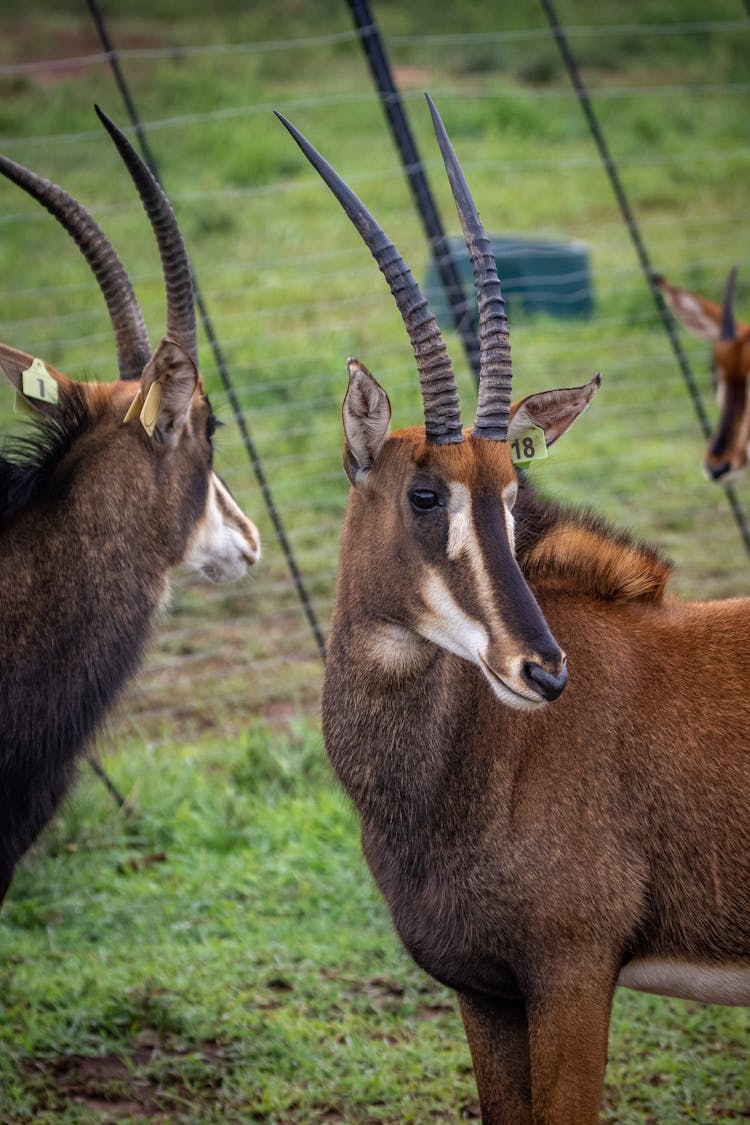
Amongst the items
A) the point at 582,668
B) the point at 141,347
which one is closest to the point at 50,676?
the point at 141,347

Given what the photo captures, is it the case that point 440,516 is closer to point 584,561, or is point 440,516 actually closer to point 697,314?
point 584,561

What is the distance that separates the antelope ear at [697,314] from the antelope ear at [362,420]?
211 inches

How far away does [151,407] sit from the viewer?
404 centimetres

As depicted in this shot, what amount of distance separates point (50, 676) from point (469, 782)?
1325 mm

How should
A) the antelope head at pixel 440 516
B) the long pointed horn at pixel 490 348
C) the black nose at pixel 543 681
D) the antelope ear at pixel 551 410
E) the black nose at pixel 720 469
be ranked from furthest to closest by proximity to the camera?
the black nose at pixel 720 469
the antelope ear at pixel 551 410
the long pointed horn at pixel 490 348
the antelope head at pixel 440 516
the black nose at pixel 543 681

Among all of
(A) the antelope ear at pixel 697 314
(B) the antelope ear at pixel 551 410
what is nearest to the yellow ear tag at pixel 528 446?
(B) the antelope ear at pixel 551 410

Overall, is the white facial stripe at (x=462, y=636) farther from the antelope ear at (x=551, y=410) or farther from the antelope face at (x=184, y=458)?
the antelope face at (x=184, y=458)

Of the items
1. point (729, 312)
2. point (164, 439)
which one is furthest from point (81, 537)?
point (729, 312)

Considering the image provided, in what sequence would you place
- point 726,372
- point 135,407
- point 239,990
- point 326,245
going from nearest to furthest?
point 135,407, point 239,990, point 726,372, point 326,245

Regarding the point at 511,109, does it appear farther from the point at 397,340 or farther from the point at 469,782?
the point at 469,782

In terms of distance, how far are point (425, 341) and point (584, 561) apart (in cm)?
77

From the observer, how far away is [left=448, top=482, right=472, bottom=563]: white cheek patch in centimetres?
320

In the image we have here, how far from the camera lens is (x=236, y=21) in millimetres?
18734

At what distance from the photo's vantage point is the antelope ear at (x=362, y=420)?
10.8 feet
